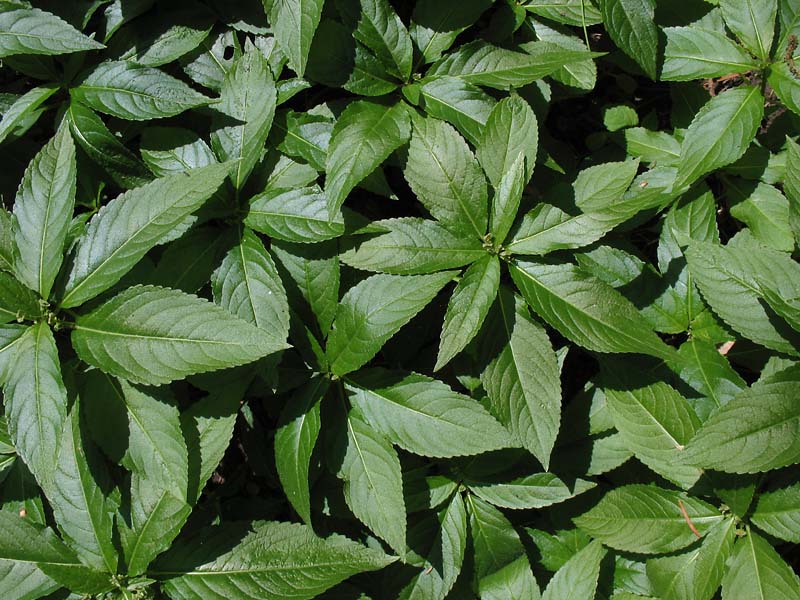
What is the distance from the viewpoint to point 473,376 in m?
2.96

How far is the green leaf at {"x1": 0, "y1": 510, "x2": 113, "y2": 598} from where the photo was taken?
2615mm

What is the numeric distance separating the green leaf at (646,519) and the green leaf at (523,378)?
0.55m

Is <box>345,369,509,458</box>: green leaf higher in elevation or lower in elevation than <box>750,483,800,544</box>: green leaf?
higher

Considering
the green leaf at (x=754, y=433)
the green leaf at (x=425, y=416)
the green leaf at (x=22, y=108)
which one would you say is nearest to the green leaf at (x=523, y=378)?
the green leaf at (x=425, y=416)

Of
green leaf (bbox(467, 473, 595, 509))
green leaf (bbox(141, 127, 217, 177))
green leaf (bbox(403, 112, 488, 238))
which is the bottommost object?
green leaf (bbox(467, 473, 595, 509))

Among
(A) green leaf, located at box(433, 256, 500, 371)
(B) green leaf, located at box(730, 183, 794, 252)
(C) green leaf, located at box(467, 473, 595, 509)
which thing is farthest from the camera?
(B) green leaf, located at box(730, 183, 794, 252)

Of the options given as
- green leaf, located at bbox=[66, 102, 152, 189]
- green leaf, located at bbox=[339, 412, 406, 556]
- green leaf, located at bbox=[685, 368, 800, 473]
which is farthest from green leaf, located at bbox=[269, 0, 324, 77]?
green leaf, located at bbox=[685, 368, 800, 473]

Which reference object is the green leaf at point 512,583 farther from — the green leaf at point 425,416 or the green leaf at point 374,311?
the green leaf at point 374,311

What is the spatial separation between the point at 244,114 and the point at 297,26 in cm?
40

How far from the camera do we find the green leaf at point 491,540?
3.03m

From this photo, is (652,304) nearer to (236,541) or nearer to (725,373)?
(725,373)

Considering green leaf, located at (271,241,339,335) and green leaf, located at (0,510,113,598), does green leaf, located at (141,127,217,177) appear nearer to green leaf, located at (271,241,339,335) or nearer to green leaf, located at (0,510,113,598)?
green leaf, located at (271,241,339,335)

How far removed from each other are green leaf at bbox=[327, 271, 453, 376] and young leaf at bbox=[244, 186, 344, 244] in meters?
0.24

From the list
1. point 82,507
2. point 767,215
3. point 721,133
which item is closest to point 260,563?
point 82,507
